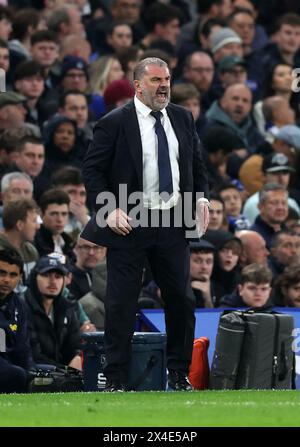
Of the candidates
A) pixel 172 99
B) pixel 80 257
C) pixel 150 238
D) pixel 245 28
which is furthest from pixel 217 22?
pixel 150 238

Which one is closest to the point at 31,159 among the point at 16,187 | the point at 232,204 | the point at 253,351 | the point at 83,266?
the point at 16,187

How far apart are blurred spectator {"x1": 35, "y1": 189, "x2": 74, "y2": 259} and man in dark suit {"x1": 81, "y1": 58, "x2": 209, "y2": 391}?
14.2ft

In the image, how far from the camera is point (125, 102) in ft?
59.6

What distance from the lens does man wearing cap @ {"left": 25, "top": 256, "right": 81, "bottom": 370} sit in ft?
44.1

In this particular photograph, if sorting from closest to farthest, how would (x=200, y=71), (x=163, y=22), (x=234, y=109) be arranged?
(x=234, y=109)
(x=200, y=71)
(x=163, y=22)

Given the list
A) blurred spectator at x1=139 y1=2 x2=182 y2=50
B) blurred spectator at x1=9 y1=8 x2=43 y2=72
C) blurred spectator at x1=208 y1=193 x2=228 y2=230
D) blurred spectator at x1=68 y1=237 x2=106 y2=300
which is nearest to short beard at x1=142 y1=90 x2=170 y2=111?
blurred spectator at x1=68 y1=237 x2=106 y2=300

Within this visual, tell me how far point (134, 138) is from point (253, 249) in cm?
584

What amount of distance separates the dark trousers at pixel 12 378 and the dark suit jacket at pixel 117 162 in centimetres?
147

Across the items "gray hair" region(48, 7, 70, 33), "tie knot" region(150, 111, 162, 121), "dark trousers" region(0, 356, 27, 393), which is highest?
"gray hair" region(48, 7, 70, 33)

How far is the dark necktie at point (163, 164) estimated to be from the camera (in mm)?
10914

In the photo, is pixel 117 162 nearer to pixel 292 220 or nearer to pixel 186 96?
pixel 292 220

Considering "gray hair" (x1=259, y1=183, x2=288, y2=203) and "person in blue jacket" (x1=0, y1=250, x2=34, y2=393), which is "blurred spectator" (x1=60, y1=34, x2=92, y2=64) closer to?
"gray hair" (x1=259, y1=183, x2=288, y2=203)

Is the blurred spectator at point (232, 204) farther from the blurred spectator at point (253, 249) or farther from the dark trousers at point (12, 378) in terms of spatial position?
the dark trousers at point (12, 378)

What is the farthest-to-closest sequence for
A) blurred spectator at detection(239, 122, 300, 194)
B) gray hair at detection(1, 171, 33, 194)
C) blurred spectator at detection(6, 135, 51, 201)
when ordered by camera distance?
blurred spectator at detection(239, 122, 300, 194)
blurred spectator at detection(6, 135, 51, 201)
gray hair at detection(1, 171, 33, 194)
